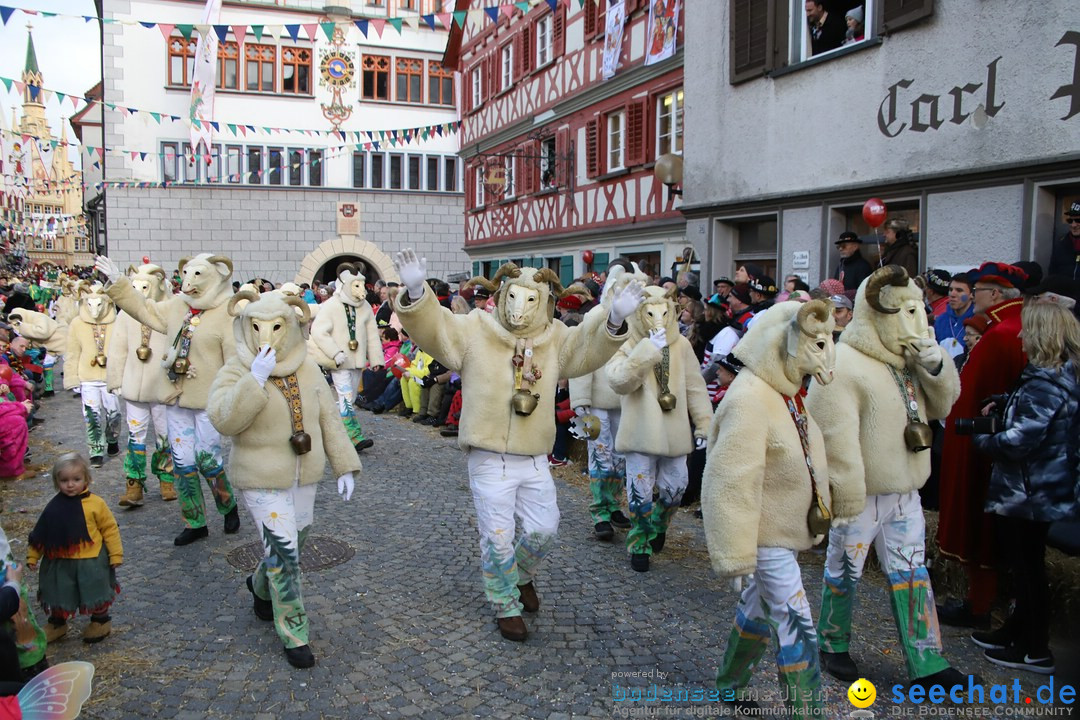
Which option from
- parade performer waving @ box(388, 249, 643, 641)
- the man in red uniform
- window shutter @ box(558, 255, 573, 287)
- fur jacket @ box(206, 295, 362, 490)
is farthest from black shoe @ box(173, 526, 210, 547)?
window shutter @ box(558, 255, 573, 287)

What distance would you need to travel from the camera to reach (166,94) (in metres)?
26.9

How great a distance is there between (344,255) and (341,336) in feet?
68.6

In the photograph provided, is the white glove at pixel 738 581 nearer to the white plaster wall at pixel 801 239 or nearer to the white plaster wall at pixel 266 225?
the white plaster wall at pixel 801 239

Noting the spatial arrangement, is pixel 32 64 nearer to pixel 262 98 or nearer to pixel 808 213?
pixel 262 98

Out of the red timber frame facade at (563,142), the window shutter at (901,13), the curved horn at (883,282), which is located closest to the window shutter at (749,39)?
the window shutter at (901,13)

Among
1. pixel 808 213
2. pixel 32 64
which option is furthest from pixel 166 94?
pixel 32 64

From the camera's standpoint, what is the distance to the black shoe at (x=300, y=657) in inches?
166

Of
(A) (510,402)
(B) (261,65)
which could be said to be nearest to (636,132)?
(A) (510,402)

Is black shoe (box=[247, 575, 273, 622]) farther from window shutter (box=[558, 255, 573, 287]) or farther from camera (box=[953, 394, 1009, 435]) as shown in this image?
window shutter (box=[558, 255, 573, 287])

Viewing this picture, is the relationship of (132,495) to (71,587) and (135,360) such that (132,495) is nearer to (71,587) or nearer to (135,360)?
(135,360)

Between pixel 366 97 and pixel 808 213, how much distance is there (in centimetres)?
2216

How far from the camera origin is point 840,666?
4117 mm

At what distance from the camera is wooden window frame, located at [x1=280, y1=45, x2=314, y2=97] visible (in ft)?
91.9

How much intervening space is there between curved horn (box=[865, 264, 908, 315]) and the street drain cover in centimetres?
382
